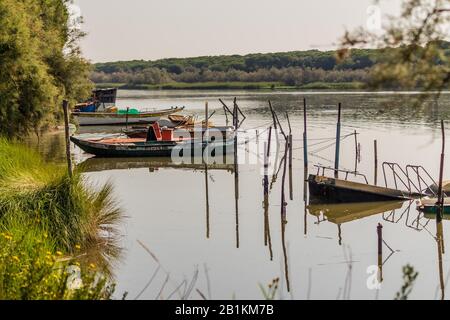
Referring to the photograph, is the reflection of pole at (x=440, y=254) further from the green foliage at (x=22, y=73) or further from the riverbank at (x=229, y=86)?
the riverbank at (x=229, y=86)

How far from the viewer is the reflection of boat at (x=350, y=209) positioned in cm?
2178

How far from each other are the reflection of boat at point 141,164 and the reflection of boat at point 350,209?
9437 millimetres

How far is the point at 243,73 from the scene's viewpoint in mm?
166750

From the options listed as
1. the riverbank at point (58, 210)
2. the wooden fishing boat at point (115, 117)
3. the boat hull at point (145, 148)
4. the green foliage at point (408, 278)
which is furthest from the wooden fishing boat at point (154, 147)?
the green foliage at point (408, 278)

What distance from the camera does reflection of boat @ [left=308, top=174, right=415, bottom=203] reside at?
23266 millimetres

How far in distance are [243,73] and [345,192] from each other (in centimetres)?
14498

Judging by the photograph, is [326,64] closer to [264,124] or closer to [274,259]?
[264,124]

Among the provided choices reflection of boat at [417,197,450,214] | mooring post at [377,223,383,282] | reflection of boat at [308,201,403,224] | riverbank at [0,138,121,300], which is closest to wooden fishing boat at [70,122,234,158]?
reflection of boat at [308,201,403,224]

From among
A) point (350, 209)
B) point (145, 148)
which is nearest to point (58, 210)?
point (350, 209)

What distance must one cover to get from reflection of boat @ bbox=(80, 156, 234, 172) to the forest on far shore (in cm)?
9843

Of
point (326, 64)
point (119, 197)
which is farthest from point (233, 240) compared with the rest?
point (326, 64)

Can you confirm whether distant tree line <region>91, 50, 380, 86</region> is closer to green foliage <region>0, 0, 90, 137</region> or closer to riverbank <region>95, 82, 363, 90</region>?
riverbank <region>95, 82, 363, 90</region>

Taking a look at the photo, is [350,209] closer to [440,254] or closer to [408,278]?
[440,254]

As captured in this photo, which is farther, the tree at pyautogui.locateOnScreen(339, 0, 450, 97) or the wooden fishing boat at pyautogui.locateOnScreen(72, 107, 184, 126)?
the wooden fishing boat at pyautogui.locateOnScreen(72, 107, 184, 126)
